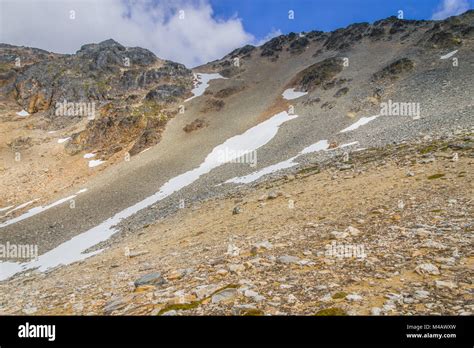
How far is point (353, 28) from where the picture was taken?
102562 millimetres

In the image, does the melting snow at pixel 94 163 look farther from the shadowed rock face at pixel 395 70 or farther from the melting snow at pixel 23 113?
the shadowed rock face at pixel 395 70

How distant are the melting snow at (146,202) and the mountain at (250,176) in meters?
0.33

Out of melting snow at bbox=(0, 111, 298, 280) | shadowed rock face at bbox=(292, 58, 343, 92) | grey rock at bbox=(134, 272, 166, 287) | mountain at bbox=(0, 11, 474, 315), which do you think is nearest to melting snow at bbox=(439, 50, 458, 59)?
mountain at bbox=(0, 11, 474, 315)

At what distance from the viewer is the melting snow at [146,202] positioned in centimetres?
2614

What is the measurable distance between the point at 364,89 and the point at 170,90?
165 ft

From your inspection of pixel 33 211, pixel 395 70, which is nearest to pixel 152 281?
pixel 33 211

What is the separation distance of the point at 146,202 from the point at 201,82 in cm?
6819

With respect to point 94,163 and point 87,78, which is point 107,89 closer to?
point 87,78

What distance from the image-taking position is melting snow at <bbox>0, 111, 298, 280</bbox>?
26.1m

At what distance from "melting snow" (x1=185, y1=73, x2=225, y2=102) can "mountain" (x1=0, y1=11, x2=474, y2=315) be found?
40.0 inches

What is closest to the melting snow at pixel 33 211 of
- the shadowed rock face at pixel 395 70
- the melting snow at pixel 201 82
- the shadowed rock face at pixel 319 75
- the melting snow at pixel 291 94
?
the melting snow at pixel 201 82

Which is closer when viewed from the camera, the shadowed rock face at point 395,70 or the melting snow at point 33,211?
the melting snow at point 33,211

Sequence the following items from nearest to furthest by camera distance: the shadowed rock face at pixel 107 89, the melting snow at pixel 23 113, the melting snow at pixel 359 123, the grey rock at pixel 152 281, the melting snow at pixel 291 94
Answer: the grey rock at pixel 152 281 < the melting snow at pixel 359 123 < the shadowed rock face at pixel 107 89 < the melting snow at pixel 291 94 < the melting snow at pixel 23 113

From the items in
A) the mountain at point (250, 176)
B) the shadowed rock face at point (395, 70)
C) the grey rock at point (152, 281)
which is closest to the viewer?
the mountain at point (250, 176)
